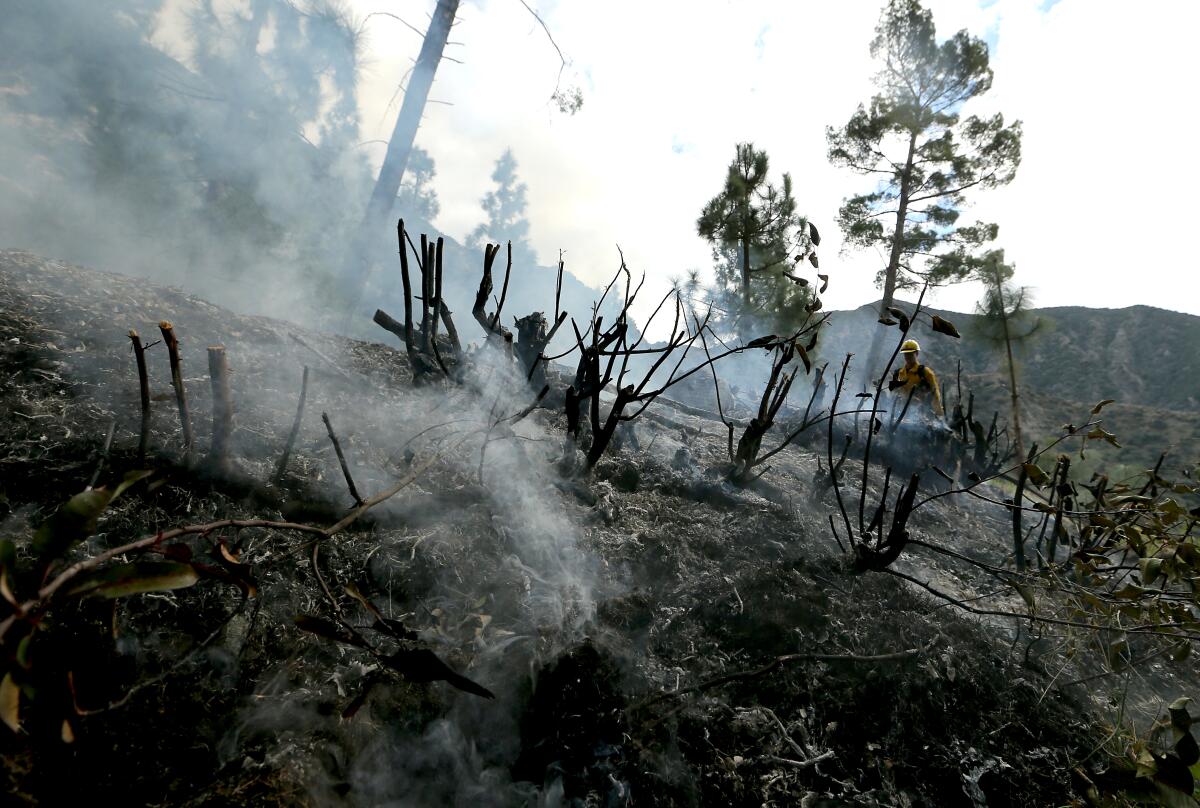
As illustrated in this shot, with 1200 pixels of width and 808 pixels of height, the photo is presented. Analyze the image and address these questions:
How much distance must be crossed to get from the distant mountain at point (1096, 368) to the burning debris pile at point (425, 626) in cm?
1545

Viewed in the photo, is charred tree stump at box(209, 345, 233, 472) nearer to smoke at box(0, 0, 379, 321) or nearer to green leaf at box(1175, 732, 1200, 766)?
green leaf at box(1175, 732, 1200, 766)

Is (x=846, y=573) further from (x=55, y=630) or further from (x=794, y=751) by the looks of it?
(x=55, y=630)

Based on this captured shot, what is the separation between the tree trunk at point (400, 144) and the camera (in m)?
6.64

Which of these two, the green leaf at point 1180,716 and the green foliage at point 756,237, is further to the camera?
the green foliage at point 756,237

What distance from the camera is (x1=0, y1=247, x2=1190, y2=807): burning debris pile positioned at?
1.01 metres

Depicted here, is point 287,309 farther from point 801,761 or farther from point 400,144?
point 801,761

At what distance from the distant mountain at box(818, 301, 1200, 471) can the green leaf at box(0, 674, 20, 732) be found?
17.2m

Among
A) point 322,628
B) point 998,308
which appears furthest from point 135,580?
point 998,308

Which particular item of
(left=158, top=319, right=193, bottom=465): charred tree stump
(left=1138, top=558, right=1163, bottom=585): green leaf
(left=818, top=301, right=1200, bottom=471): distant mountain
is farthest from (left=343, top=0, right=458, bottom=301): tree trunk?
(left=818, top=301, right=1200, bottom=471): distant mountain

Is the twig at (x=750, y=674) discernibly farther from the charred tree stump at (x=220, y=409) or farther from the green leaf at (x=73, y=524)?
the charred tree stump at (x=220, y=409)

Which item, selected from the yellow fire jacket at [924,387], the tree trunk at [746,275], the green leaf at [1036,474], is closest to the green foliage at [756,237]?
the tree trunk at [746,275]

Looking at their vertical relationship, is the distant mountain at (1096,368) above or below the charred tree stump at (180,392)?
above

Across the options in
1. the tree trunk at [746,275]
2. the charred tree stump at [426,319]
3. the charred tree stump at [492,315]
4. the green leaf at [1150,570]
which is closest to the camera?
the green leaf at [1150,570]

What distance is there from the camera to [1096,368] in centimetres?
2125
